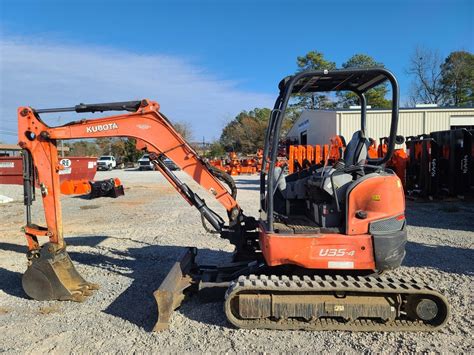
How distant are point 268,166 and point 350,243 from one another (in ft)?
3.95

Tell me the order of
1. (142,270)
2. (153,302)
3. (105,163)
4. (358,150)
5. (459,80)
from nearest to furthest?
(358,150), (153,302), (142,270), (105,163), (459,80)

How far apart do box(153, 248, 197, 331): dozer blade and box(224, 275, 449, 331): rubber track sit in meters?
0.61

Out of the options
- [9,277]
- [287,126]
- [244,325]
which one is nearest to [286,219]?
[244,325]

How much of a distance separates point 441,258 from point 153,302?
489 cm

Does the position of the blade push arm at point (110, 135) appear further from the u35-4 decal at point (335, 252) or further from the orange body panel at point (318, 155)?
the orange body panel at point (318, 155)

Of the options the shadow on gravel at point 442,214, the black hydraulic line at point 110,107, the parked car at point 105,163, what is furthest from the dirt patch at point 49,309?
the parked car at point 105,163

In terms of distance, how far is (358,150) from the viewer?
4.87 m

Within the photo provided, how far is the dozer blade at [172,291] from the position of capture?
13.8 feet

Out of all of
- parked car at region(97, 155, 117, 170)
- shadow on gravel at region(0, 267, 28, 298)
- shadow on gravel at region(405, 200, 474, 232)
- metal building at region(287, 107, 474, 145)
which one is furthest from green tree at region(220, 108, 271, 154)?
shadow on gravel at region(0, 267, 28, 298)

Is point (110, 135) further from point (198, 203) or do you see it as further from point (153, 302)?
point (153, 302)

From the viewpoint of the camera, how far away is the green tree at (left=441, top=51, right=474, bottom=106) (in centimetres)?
4822

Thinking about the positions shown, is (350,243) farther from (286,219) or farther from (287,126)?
(287,126)

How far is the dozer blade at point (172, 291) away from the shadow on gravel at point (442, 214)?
690 cm

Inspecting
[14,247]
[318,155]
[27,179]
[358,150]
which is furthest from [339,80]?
[318,155]
